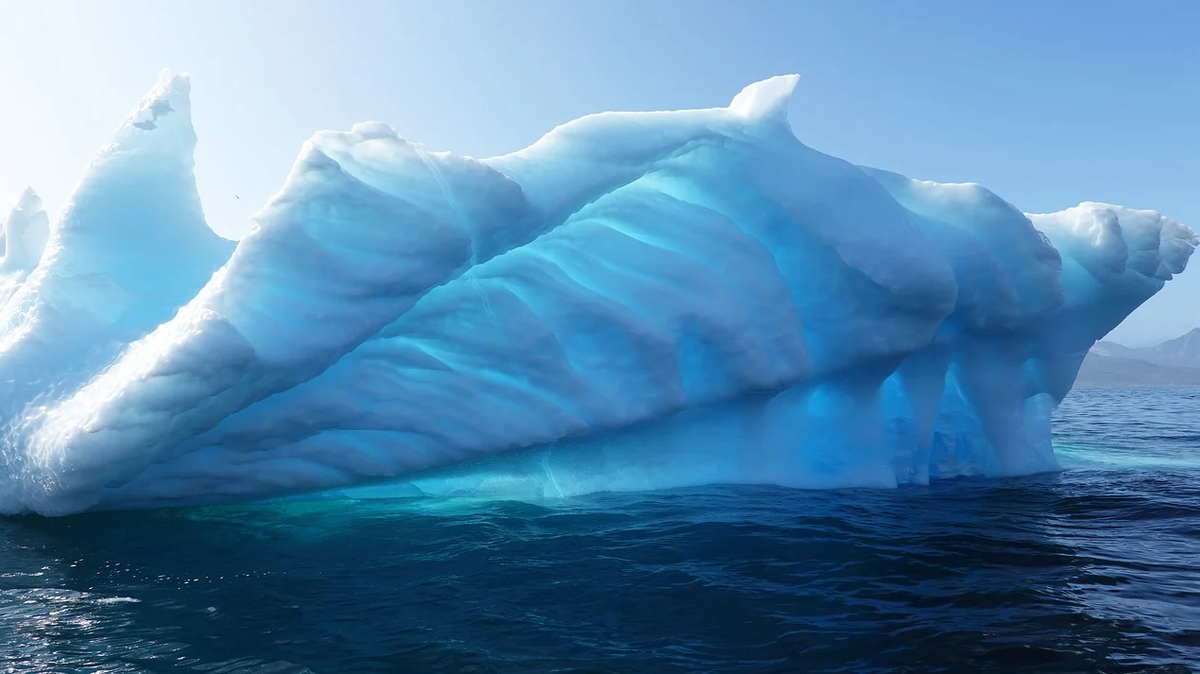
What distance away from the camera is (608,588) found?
14.5 ft

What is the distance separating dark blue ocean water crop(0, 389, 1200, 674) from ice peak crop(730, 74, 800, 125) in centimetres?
439

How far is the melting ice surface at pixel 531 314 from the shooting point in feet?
17.9

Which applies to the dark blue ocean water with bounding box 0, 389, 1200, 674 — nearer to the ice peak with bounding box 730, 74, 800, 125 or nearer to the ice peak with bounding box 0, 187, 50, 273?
the ice peak with bounding box 0, 187, 50, 273

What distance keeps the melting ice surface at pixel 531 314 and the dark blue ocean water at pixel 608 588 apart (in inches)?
29.6

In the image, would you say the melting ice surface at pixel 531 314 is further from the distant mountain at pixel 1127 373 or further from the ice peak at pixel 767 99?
the distant mountain at pixel 1127 373

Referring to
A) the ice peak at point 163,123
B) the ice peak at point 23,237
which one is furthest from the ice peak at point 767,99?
the ice peak at point 23,237

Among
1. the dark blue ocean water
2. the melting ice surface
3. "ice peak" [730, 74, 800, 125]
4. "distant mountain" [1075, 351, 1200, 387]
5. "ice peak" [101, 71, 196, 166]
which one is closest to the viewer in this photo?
the dark blue ocean water

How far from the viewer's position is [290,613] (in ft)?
13.0

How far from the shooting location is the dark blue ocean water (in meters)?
3.48

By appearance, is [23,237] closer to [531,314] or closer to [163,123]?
[163,123]

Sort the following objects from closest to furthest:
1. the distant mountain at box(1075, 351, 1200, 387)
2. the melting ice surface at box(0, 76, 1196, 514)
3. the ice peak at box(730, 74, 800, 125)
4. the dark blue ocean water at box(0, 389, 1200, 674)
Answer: the dark blue ocean water at box(0, 389, 1200, 674), the melting ice surface at box(0, 76, 1196, 514), the ice peak at box(730, 74, 800, 125), the distant mountain at box(1075, 351, 1200, 387)

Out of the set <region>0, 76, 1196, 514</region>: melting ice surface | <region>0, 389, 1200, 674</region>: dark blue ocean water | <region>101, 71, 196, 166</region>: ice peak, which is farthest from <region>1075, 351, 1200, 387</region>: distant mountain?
<region>101, 71, 196, 166</region>: ice peak

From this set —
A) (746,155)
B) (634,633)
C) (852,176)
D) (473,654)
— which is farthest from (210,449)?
(852,176)

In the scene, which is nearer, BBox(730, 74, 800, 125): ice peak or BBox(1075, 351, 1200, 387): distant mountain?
BBox(730, 74, 800, 125): ice peak
